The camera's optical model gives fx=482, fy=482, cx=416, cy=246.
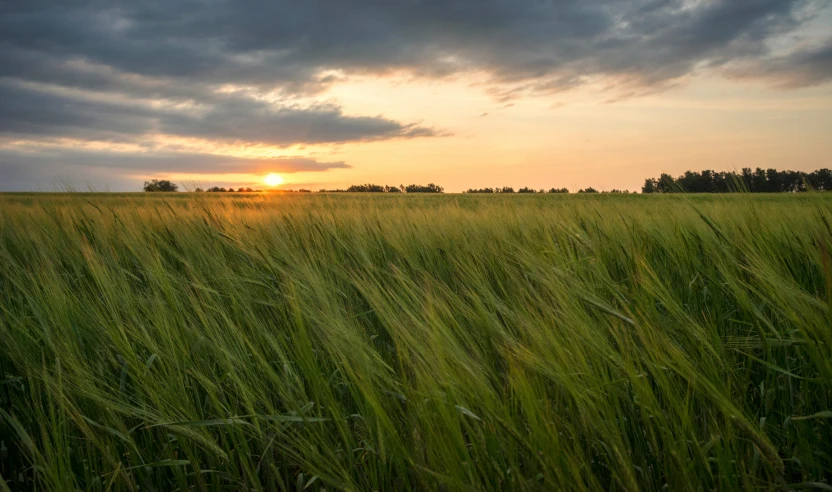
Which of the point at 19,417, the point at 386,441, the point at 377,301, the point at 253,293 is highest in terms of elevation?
the point at 377,301

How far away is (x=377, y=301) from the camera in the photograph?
1204 millimetres

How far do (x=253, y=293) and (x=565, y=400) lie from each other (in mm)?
1392

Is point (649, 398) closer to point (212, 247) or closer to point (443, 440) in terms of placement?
point (443, 440)

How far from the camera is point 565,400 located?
112 centimetres

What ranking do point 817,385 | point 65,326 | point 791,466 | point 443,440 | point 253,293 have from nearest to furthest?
point 443,440 < point 791,466 < point 817,385 < point 65,326 < point 253,293

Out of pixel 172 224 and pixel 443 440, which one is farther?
pixel 172 224

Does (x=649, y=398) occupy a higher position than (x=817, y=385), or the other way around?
(x=649, y=398)

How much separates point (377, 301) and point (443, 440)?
0.43 meters

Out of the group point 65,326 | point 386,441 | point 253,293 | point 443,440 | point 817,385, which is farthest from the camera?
point 253,293

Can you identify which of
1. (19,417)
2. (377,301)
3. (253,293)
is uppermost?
(377,301)

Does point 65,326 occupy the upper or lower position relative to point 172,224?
lower

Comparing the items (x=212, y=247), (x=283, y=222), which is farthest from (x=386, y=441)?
(x=283, y=222)

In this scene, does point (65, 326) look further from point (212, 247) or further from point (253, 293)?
point (212, 247)

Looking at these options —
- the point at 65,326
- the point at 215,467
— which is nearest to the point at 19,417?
the point at 65,326
